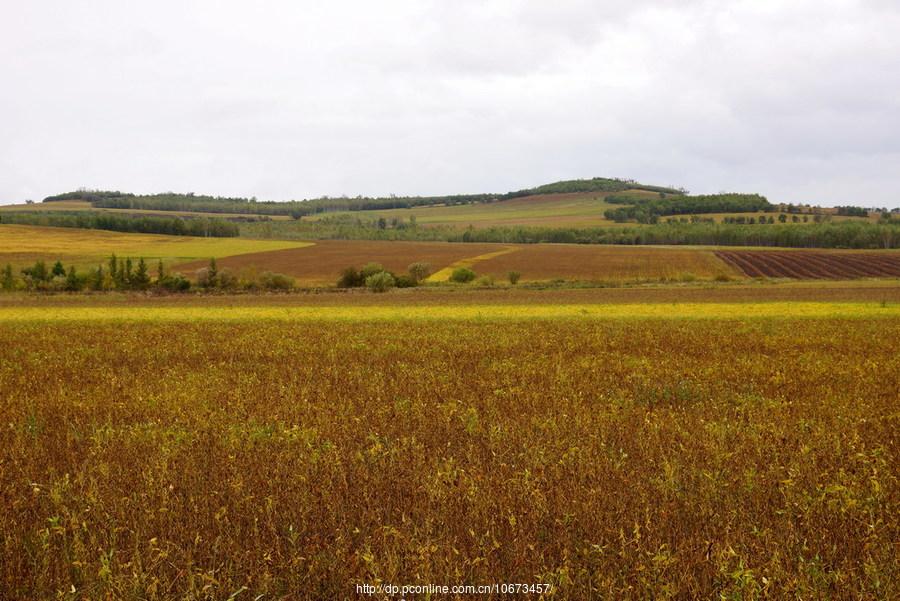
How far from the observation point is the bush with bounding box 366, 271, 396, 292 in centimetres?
6279

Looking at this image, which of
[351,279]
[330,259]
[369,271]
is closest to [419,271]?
[369,271]

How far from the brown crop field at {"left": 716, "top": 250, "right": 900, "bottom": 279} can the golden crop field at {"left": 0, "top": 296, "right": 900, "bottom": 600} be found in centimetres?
7206

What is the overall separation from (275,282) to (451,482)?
6205cm

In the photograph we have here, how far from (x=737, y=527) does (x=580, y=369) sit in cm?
714

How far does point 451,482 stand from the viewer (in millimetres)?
5543

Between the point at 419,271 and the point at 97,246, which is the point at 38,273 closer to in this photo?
the point at 97,246

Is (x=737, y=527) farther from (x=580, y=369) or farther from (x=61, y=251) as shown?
(x=61, y=251)

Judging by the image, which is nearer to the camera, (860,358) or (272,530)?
(272,530)

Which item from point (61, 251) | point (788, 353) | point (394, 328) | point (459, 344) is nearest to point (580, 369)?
point (459, 344)

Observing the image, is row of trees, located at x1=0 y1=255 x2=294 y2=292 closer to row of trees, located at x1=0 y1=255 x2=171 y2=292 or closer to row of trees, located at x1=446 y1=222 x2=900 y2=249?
row of trees, located at x1=0 y1=255 x2=171 y2=292

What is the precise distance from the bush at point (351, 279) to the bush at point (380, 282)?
2507 mm

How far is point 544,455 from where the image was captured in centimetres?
641

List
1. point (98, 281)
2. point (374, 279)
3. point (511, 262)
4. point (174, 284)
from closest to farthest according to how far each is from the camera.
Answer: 1. point (174, 284)
2. point (374, 279)
3. point (98, 281)
4. point (511, 262)

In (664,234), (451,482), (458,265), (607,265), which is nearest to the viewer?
(451,482)
